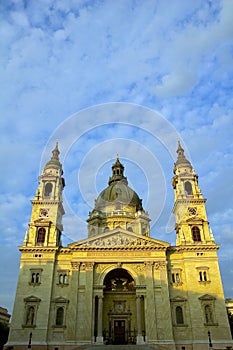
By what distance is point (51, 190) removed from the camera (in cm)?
4691

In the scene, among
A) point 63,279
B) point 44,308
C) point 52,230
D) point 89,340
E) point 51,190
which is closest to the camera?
point 89,340

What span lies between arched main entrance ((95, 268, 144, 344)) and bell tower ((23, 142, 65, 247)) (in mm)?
9821

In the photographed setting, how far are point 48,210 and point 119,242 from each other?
38.9 ft

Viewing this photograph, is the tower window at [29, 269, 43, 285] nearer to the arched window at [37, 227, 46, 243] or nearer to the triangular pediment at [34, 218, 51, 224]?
the arched window at [37, 227, 46, 243]

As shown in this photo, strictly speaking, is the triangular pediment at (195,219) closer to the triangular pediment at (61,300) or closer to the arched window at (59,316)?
the triangular pediment at (61,300)

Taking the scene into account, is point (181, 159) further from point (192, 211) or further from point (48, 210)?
point (48, 210)

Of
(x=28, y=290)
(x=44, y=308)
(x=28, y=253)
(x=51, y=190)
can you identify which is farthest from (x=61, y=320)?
(x=51, y=190)

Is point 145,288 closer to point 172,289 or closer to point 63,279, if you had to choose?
point 172,289

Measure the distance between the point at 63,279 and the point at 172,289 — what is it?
14.4 meters

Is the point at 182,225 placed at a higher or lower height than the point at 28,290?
higher

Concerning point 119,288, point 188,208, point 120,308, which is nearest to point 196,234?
point 188,208

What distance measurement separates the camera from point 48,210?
44219 millimetres

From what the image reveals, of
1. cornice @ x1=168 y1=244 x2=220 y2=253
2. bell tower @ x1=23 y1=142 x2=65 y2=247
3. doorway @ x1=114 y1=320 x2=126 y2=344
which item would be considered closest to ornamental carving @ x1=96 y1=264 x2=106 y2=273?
bell tower @ x1=23 y1=142 x2=65 y2=247

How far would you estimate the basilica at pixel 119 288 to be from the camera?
35.3 m
